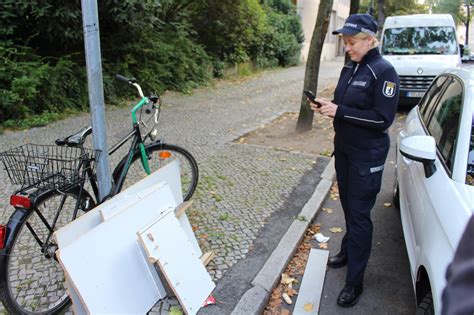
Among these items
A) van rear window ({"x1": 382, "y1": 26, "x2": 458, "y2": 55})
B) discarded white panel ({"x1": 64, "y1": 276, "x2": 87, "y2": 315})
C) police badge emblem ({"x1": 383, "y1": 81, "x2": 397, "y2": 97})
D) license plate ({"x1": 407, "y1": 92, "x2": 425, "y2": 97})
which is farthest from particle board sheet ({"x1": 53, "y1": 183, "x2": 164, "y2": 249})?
van rear window ({"x1": 382, "y1": 26, "x2": 458, "y2": 55})

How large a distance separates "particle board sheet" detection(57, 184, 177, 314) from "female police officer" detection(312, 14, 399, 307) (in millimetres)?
1341

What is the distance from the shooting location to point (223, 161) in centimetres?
622

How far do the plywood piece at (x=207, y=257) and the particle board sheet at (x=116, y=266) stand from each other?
567 mm

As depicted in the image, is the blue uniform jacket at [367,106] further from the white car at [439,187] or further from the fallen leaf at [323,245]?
the fallen leaf at [323,245]

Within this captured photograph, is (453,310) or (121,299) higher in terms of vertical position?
(453,310)

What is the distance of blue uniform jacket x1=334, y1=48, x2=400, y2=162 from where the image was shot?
9.32ft

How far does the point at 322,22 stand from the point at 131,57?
525 centimetres

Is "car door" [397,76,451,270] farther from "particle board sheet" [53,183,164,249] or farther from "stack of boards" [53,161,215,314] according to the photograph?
"particle board sheet" [53,183,164,249]

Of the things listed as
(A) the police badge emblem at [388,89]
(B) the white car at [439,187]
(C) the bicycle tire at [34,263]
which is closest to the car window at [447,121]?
(B) the white car at [439,187]

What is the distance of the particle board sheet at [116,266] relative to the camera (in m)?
2.52

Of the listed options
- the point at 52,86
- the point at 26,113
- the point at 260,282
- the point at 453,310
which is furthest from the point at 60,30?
the point at 453,310

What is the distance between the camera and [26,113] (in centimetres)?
774

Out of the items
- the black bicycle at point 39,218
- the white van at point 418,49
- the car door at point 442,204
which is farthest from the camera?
the white van at point 418,49

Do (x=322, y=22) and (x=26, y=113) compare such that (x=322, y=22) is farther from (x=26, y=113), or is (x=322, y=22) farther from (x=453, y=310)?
(x=453, y=310)
